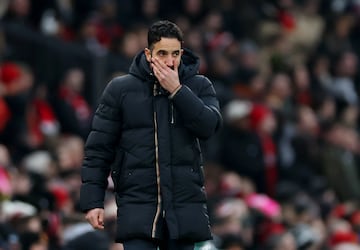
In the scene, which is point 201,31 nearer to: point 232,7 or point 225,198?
point 232,7

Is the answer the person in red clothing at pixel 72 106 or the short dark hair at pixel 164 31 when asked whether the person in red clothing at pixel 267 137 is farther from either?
the short dark hair at pixel 164 31

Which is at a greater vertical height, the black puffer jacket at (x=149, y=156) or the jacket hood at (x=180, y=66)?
the jacket hood at (x=180, y=66)

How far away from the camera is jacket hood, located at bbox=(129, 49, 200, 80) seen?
838 cm

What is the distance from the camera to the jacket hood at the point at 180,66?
27.5 ft

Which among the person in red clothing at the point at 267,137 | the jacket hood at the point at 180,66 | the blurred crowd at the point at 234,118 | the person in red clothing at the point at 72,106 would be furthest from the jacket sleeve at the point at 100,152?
the person in red clothing at the point at 267,137

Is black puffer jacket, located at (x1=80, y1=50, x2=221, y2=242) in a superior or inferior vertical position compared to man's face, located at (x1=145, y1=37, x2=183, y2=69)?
inferior

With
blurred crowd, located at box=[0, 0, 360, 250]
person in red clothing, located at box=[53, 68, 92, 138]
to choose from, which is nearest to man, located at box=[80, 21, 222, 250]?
blurred crowd, located at box=[0, 0, 360, 250]

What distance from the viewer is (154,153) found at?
27.2 ft

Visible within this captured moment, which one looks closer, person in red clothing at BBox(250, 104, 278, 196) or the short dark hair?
the short dark hair

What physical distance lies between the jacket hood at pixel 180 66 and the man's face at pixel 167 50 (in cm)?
12

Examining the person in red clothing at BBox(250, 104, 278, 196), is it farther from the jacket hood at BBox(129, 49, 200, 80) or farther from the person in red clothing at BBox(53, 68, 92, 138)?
the jacket hood at BBox(129, 49, 200, 80)

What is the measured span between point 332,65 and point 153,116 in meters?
12.7

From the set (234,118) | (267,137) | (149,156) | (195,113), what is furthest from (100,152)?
(267,137)

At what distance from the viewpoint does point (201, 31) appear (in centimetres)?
1859
